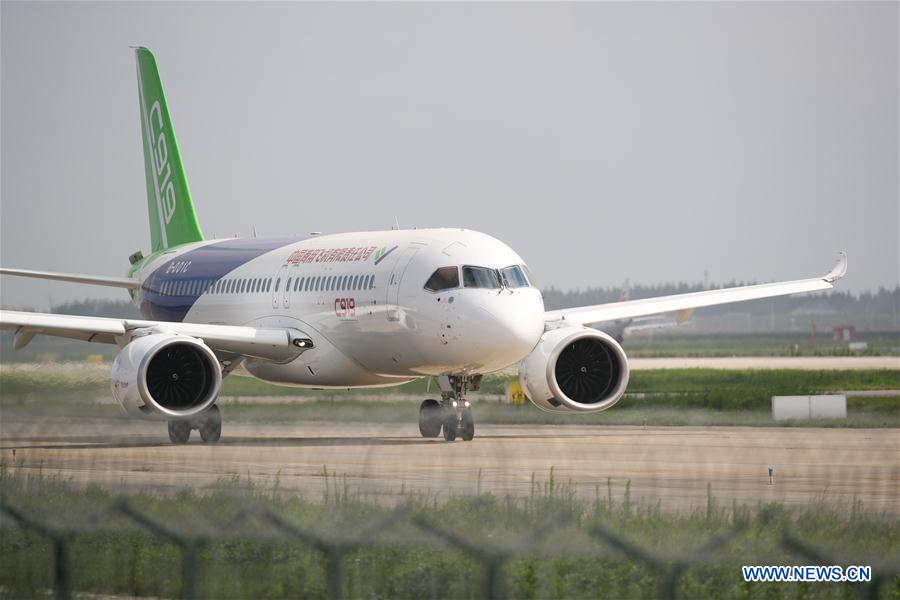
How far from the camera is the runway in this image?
1852 cm

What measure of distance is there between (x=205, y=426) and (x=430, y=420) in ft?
14.6

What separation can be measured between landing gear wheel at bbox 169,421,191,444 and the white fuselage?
473 centimetres

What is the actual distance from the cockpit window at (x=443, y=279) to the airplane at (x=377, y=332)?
0.08ft

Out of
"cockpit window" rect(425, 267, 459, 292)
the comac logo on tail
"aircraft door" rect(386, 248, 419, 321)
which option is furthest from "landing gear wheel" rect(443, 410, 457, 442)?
the comac logo on tail

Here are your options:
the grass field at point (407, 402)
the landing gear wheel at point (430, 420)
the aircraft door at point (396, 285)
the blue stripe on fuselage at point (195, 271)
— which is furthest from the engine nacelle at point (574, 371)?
the blue stripe on fuselage at point (195, 271)

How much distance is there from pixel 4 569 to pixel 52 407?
12149 mm

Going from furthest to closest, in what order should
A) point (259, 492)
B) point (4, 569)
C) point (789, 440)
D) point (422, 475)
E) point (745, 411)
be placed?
point (745, 411) < point (789, 440) < point (422, 475) < point (259, 492) < point (4, 569)

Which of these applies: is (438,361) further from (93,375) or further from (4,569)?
(4,569)

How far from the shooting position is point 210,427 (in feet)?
97.8

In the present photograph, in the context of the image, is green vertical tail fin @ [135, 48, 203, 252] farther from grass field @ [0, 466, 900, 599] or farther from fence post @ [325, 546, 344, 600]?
fence post @ [325, 546, 344, 600]

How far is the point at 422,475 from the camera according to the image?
20766 millimetres

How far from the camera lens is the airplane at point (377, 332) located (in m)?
28.9

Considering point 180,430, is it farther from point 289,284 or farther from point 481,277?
point 289,284

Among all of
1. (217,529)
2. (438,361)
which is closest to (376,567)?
(217,529)
